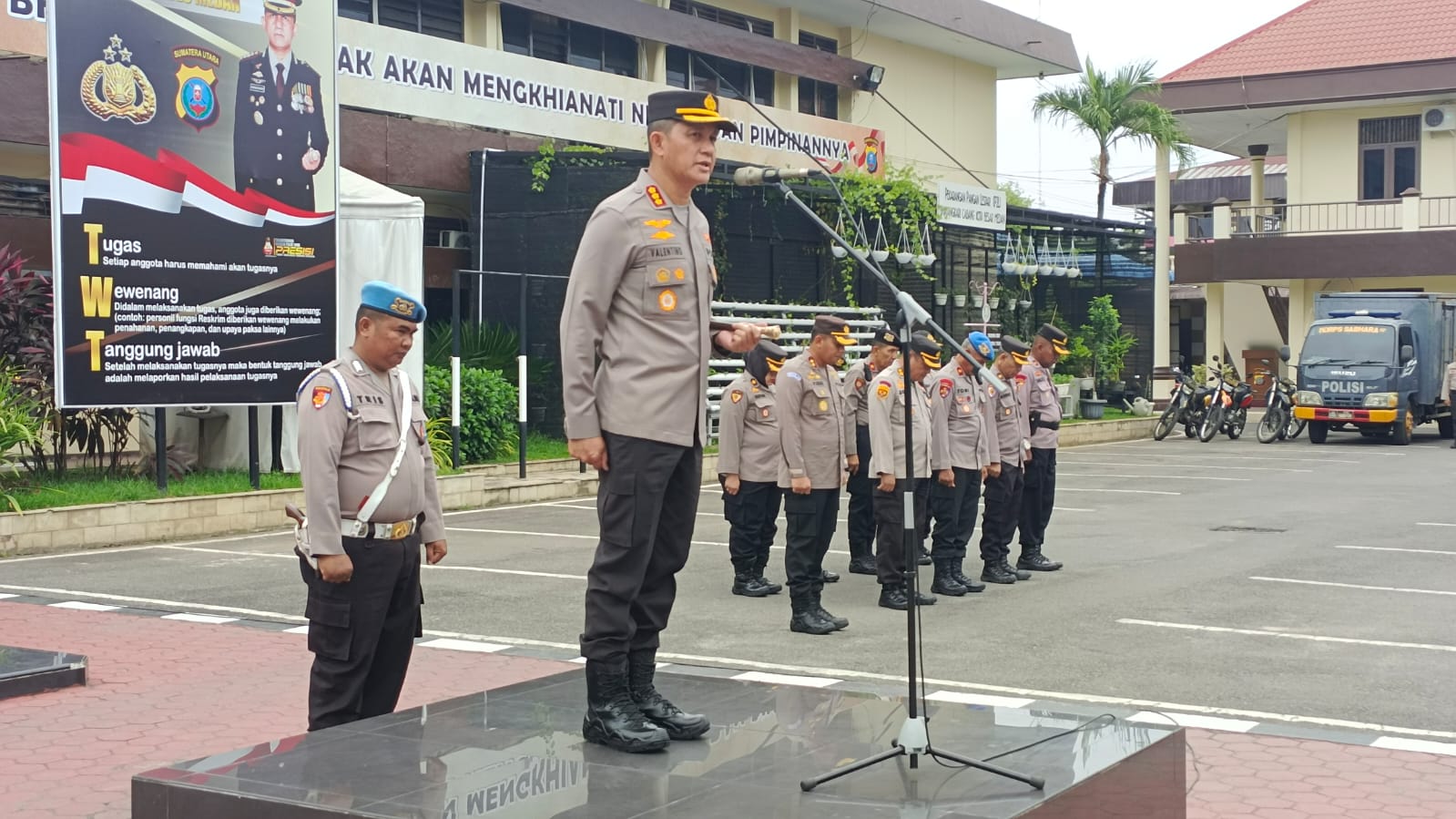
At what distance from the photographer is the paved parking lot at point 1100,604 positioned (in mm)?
8008

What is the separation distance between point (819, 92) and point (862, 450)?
76.0 ft

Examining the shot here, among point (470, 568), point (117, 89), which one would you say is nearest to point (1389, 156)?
point (470, 568)

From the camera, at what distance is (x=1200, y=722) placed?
715 centimetres

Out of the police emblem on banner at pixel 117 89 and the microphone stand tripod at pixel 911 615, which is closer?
the microphone stand tripod at pixel 911 615

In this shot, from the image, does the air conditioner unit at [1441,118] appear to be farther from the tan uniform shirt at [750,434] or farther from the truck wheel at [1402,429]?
the tan uniform shirt at [750,434]

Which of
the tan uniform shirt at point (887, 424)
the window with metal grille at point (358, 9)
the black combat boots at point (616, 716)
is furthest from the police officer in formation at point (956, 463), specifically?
the window with metal grille at point (358, 9)

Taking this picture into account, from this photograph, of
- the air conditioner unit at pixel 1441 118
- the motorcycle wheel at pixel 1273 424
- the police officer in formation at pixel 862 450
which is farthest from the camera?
the air conditioner unit at pixel 1441 118

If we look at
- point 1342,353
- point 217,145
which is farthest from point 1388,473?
point 217,145

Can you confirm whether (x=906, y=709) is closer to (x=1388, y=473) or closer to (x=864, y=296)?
(x=1388, y=473)

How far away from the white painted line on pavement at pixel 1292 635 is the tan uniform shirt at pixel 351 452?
5.78 meters

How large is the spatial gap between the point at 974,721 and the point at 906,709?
25 cm

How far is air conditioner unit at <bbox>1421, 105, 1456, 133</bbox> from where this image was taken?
35.5 m

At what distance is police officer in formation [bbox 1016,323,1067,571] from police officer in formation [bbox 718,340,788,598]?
2304 mm

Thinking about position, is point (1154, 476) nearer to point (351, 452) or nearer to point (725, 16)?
point (725, 16)
